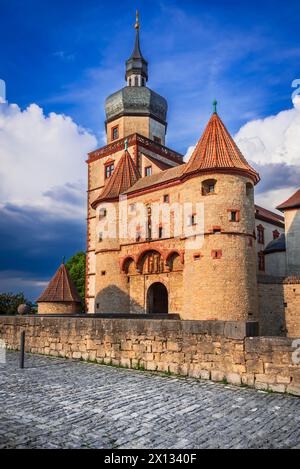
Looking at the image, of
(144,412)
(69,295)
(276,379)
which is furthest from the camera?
(69,295)

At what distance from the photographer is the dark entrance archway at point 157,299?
2556cm

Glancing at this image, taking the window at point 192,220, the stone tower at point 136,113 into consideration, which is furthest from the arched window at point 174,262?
the stone tower at point 136,113

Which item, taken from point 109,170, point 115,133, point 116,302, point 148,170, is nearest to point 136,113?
point 115,133

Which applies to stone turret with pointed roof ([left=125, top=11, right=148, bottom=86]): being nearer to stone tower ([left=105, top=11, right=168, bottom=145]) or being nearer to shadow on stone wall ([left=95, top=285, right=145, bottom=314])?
stone tower ([left=105, top=11, right=168, bottom=145])

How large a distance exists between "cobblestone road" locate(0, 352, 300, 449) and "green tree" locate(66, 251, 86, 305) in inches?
1455

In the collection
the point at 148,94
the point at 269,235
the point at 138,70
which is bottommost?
the point at 269,235

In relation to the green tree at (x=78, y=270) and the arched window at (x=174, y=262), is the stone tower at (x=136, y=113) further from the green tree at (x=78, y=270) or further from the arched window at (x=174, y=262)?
the green tree at (x=78, y=270)

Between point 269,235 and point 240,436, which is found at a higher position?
point 269,235

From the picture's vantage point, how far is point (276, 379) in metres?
7.54

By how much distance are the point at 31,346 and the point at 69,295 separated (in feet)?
52.8
